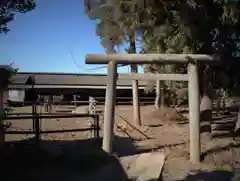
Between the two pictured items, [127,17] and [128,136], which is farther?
[128,136]

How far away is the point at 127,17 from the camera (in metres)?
9.91

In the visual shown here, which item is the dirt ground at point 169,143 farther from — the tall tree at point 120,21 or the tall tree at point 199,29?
the tall tree at point 120,21

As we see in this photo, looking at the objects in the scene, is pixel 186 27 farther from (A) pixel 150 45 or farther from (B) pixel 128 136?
(B) pixel 128 136

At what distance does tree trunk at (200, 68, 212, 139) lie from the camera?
1132 cm

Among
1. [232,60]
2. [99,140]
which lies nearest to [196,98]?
[232,60]

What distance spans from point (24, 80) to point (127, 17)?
2643cm

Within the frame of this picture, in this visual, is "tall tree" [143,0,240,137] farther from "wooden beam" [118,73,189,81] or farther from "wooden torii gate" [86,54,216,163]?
"wooden beam" [118,73,189,81]

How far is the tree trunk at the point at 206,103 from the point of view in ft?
37.1

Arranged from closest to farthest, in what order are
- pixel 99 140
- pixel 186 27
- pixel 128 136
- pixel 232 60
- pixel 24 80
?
1. pixel 186 27
2. pixel 232 60
3. pixel 99 140
4. pixel 128 136
5. pixel 24 80

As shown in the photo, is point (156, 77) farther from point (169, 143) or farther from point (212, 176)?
point (169, 143)

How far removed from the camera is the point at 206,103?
11.4 m

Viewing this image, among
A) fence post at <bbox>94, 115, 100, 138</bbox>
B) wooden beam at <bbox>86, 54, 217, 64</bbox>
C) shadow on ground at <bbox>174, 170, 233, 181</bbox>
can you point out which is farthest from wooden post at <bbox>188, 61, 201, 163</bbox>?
fence post at <bbox>94, 115, 100, 138</bbox>

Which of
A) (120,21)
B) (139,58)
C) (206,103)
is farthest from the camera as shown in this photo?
(206,103)

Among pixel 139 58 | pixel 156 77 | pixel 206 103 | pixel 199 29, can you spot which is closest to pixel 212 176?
pixel 156 77
